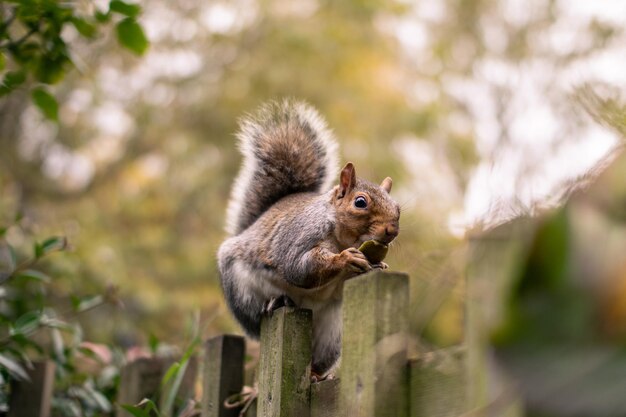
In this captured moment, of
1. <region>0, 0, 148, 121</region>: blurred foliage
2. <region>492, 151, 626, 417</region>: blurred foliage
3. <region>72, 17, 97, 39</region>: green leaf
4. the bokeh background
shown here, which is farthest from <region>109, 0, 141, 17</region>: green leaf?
the bokeh background

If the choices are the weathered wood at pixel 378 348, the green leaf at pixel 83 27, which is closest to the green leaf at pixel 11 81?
the green leaf at pixel 83 27

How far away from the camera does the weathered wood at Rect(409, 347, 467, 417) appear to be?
79cm

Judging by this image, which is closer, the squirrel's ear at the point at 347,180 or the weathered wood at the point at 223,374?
the weathered wood at the point at 223,374

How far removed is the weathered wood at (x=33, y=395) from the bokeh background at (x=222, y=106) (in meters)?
3.39

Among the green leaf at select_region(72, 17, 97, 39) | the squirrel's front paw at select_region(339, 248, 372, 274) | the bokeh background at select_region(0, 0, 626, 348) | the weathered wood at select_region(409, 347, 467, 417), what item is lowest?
the weathered wood at select_region(409, 347, 467, 417)

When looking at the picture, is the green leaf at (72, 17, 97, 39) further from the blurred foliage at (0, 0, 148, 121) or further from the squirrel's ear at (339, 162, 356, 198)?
the squirrel's ear at (339, 162, 356, 198)

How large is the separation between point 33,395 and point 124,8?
0.99 m

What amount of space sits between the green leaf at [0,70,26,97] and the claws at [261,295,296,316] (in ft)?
2.47

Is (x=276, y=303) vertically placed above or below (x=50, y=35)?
below

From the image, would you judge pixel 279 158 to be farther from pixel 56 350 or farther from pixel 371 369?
pixel 371 369

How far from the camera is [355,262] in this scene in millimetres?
1368

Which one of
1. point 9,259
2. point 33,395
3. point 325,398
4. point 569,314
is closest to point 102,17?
point 33,395

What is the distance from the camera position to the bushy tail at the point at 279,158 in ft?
6.93

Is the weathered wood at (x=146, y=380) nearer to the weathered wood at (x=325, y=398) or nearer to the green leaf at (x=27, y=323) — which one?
the green leaf at (x=27, y=323)
